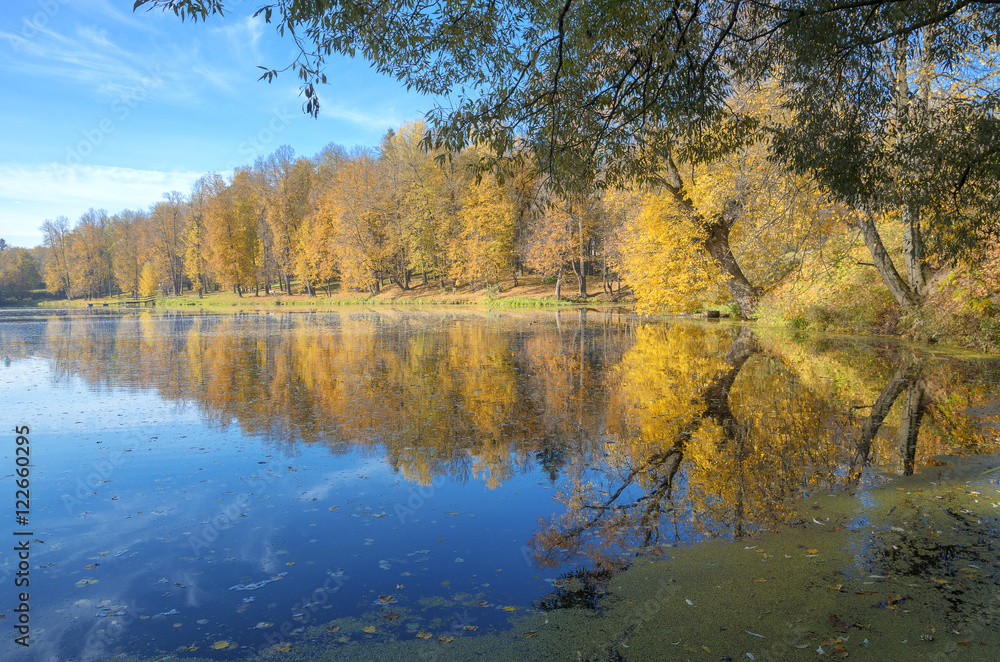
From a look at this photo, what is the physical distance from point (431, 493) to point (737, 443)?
381 centimetres

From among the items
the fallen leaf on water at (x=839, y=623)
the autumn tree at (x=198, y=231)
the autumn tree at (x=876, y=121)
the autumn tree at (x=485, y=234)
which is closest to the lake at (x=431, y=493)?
the fallen leaf on water at (x=839, y=623)

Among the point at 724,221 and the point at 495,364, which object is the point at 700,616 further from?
the point at 724,221

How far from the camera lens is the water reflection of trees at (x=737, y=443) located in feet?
15.7

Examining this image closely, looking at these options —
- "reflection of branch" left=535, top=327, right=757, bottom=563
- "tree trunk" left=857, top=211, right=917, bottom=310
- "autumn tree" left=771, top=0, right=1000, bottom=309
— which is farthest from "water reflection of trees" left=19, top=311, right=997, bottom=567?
"autumn tree" left=771, top=0, right=1000, bottom=309

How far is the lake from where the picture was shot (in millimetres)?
3516

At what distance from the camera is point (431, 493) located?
5582 millimetres

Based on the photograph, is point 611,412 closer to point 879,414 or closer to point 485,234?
point 879,414

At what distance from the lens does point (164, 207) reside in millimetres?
69438

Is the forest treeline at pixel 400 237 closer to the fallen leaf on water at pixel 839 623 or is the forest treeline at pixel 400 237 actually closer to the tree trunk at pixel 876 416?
the tree trunk at pixel 876 416

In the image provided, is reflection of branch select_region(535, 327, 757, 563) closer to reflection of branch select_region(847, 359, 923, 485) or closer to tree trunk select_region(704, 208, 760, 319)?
reflection of branch select_region(847, 359, 923, 485)

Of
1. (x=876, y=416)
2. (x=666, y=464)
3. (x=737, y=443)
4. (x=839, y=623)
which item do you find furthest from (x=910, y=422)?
(x=839, y=623)

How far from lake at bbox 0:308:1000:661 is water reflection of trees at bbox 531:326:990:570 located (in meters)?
0.04

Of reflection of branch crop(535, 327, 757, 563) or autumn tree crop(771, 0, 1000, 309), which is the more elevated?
autumn tree crop(771, 0, 1000, 309)

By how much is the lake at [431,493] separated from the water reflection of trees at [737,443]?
0.13 feet
